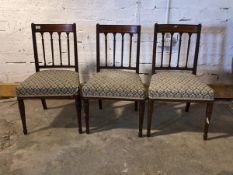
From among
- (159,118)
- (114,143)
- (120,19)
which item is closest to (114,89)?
(114,143)

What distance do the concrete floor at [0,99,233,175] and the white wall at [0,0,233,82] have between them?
567 millimetres

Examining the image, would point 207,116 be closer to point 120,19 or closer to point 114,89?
point 114,89

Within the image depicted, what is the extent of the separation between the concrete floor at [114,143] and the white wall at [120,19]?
57 centimetres

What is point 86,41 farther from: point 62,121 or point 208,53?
point 208,53

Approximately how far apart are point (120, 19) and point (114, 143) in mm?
1260

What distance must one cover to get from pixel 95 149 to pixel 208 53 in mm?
1579

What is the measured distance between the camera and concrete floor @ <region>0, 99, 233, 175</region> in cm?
188

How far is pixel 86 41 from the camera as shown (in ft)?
9.18

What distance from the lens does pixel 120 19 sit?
271 cm

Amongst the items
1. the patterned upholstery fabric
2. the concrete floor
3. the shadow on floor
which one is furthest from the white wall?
the patterned upholstery fabric

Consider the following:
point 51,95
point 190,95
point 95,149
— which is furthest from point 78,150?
point 190,95

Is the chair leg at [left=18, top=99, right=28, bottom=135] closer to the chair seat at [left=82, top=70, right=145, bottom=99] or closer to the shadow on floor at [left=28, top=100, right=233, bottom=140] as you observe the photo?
the shadow on floor at [left=28, top=100, right=233, bottom=140]

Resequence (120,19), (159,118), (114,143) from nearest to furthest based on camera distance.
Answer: (114,143)
(159,118)
(120,19)

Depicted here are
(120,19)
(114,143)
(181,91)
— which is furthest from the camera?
(120,19)
